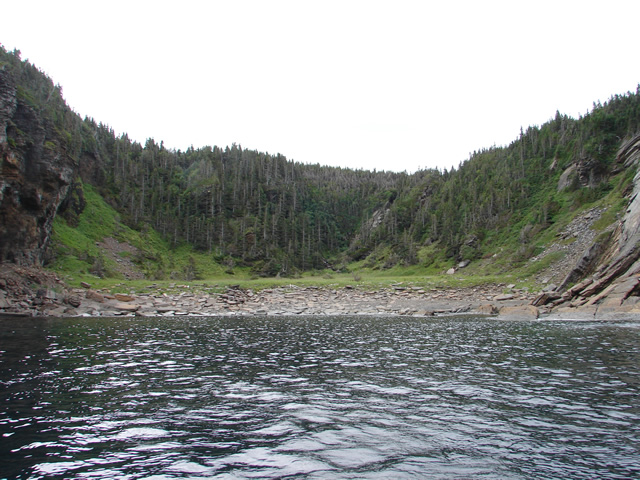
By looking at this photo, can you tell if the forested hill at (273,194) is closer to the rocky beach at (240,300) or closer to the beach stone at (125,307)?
the rocky beach at (240,300)

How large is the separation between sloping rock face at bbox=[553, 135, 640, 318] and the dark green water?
14821 mm

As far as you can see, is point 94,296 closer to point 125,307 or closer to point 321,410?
point 125,307

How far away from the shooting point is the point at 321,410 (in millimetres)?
11922

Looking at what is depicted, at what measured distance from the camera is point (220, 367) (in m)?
18.2

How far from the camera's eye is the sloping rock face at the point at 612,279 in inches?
1422

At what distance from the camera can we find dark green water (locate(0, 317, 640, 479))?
8.07 meters

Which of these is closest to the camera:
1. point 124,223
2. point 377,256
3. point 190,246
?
point 124,223

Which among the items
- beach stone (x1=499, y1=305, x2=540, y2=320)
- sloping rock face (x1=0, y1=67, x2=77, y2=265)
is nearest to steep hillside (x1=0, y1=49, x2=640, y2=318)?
sloping rock face (x1=0, y1=67, x2=77, y2=265)

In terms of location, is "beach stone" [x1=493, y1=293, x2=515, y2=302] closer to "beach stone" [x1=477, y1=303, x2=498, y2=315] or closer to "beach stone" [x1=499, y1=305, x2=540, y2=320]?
"beach stone" [x1=477, y1=303, x2=498, y2=315]

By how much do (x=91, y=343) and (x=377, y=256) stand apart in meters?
112

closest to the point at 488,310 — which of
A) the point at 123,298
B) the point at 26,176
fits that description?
the point at 123,298

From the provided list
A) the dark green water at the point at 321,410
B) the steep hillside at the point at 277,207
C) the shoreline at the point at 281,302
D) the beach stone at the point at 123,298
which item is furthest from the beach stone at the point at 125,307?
the dark green water at the point at 321,410

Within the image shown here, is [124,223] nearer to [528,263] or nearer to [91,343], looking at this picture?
[91,343]

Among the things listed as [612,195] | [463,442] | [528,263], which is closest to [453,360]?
[463,442]
